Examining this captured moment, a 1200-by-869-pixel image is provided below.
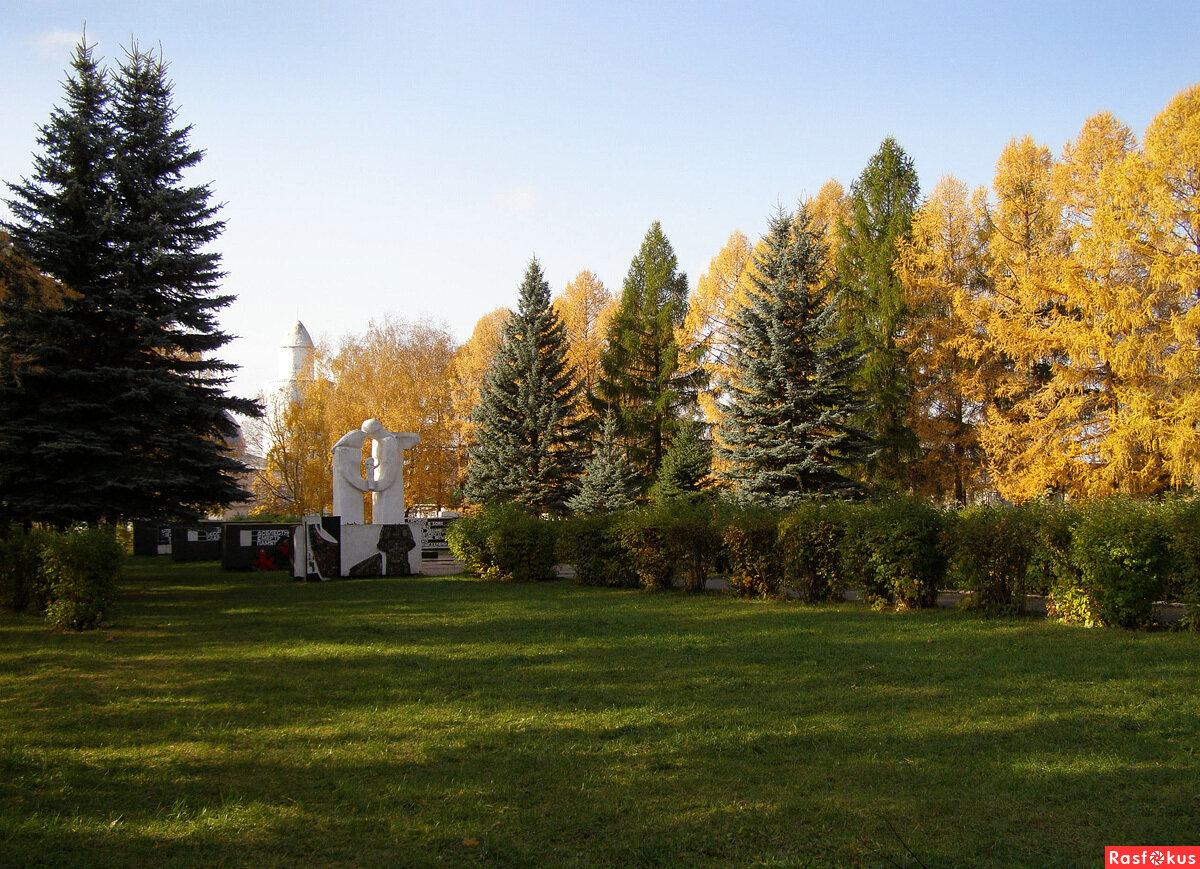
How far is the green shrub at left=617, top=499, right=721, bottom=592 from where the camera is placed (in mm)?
15398

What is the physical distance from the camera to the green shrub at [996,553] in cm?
1148

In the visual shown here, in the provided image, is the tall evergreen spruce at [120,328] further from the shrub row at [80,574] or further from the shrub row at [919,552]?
the shrub row at [919,552]

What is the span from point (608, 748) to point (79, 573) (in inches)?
390

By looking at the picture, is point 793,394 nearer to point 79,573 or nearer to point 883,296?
point 883,296

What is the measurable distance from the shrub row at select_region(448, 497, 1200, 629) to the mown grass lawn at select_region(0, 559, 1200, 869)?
0.78m

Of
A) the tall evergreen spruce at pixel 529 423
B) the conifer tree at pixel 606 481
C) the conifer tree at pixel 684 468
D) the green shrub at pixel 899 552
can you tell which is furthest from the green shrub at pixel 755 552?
the tall evergreen spruce at pixel 529 423

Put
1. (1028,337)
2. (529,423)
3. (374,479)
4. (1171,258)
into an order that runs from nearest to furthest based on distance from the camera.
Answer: (1171,258)
(1028,337)
(374,479)
(529,423)

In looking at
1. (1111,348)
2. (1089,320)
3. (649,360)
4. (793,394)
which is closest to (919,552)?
(793,394)

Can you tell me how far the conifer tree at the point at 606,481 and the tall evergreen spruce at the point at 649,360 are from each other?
2364 mm

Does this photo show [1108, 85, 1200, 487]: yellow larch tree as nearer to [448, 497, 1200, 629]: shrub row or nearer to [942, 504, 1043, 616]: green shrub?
[448, 497, 1200, 629]: shrub row

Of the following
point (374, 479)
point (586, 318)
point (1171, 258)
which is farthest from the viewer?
point (586, 318)

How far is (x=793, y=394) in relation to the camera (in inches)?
832

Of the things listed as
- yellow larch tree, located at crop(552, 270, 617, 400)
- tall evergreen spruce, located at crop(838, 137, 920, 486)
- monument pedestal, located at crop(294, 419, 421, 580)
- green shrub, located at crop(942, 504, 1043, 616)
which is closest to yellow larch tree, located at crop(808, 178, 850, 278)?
tall evergreen spruce, located at crop(838, 137, 920, 486)

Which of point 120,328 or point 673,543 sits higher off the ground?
point 120,328
